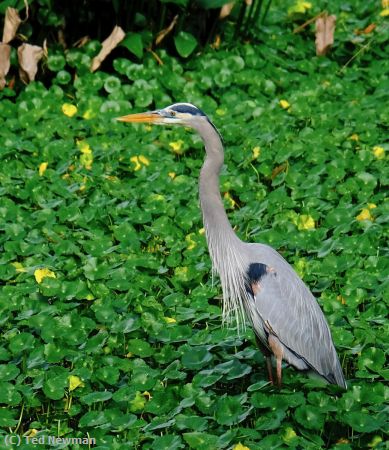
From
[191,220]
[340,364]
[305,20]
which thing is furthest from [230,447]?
[305,20]

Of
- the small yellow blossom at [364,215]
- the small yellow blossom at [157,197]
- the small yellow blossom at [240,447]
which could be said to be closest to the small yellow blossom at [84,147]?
the small yellow blossom at [157,197]

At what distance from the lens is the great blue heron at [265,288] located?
5031 millimetres

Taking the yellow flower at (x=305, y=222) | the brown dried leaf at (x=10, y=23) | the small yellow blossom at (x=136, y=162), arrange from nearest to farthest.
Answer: the yellow flower at (x=305, y=222) < the small yellow blossom at (x=136, y=162) < the brown dried leaf at (x=10, y=23)

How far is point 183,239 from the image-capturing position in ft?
21.0

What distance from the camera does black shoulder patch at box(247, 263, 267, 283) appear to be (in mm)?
5059

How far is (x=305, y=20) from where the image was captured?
9.34 meters

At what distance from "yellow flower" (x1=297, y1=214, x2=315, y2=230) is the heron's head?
153 cm

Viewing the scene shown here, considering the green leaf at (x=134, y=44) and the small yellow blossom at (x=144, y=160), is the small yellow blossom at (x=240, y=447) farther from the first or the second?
the green leaf at (x=134, y=44)

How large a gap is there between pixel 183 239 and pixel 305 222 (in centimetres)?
74

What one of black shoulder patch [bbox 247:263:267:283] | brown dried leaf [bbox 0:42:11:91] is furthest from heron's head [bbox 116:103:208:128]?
brown dried leaf [bbox 0:42:11:91]

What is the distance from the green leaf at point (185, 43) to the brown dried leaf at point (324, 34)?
1060 millimetres

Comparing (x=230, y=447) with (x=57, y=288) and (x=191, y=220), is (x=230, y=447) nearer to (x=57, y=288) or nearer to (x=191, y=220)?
(x=57, y=288)

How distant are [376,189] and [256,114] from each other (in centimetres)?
126

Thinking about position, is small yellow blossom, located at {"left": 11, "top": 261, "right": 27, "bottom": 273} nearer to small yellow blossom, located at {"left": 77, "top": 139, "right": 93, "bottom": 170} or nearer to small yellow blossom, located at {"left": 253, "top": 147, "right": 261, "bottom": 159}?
small yellow blossom, located at {"left": 77, "top": 139, "right": 93, "bottom": 170}
